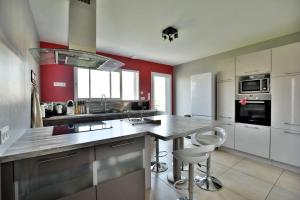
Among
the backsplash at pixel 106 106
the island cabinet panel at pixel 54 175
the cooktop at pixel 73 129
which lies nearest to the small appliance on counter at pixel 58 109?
the backsplash at pixel 106 106

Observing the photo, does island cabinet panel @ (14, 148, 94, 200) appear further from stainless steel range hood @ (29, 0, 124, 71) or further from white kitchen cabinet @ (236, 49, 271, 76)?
white kitchen cabinet @ (236, 49, 271, 76)

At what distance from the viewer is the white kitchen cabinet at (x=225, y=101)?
3.20m

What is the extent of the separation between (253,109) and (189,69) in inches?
93.5

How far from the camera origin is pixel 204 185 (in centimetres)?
199

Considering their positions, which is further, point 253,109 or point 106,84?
point 106,84

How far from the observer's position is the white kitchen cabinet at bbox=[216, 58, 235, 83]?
10.5 feet

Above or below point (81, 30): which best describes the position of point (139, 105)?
below

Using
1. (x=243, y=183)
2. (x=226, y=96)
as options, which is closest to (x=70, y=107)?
(x=243, y=183)

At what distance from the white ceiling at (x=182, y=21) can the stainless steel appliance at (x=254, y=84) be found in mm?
829

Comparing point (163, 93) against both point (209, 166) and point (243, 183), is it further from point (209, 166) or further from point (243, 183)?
point (243, 183)

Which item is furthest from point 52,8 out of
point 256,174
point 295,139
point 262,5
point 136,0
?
point 295,139

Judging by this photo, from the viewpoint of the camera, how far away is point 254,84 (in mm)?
2859

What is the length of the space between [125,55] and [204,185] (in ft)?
11.6

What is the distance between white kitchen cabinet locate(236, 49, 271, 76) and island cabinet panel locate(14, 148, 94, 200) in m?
3.27
